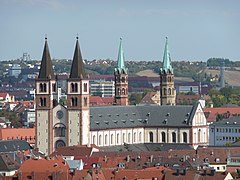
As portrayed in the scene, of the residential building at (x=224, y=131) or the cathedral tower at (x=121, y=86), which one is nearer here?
the cathedral tower at (x=121, y=86)

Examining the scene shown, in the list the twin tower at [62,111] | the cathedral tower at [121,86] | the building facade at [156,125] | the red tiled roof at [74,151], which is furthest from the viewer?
the cathedral tower at [121,86]

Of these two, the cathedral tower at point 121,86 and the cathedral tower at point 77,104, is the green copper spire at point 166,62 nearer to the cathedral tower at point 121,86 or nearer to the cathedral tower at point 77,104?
the cathedral tower at point 121,86

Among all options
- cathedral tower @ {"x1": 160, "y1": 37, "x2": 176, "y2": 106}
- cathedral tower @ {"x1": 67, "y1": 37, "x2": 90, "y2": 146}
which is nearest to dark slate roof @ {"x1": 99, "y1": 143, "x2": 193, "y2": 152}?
cathedral tower @ {"x1": 67, "y1": 37, "x2": 90, "y2": 146}

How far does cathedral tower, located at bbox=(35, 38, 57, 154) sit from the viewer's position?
14400 centimetres

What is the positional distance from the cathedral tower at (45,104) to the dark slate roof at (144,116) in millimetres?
6170

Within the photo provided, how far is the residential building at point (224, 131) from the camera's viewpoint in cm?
17262

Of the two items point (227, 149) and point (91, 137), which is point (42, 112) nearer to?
point (91, 137)

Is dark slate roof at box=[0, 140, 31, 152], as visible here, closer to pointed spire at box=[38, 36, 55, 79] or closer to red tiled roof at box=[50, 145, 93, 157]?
red tiled roof at box=[50, 145, 93, 157]

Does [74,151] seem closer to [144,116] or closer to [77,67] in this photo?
[77,67]

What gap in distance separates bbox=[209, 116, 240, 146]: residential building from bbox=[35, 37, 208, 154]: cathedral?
588 inches

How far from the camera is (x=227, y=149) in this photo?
13175 centimetres

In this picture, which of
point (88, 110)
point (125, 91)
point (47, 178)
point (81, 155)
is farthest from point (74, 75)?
point (47, 178)

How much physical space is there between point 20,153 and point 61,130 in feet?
46.7

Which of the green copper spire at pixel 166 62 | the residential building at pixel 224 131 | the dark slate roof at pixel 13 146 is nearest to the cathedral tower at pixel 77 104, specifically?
the dark slate roof at pixel 13 146
